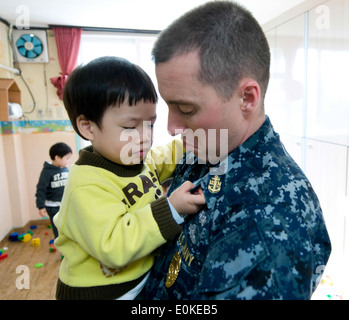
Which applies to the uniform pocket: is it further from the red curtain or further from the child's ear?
the red curtain

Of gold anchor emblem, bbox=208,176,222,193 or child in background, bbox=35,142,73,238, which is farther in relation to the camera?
child in background, bbox=35,142,73,238

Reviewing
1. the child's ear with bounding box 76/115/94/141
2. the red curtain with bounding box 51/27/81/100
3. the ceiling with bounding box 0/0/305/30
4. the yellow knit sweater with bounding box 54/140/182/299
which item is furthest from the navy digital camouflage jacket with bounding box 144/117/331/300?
the red curtain with bounding box 51/27/81/100

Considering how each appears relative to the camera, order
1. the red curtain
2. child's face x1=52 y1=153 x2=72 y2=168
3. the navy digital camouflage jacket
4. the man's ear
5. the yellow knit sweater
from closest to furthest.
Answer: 1. the navy digital camouflage jacket
2. the man's ear
3. the yellow knit sweater
4. child's face x1=52 y1=153 x2=72 y2=168
5. the red curtain

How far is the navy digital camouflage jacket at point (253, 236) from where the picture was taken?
23.8 inches

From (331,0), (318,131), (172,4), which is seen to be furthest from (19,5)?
(318,131)

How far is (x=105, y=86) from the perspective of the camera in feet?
3.14

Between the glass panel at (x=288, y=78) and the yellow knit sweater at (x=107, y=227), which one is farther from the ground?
the glass panel at (x=288, y=78)

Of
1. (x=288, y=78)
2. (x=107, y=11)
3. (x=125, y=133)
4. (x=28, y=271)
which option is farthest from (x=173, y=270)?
(x=107, y=11)

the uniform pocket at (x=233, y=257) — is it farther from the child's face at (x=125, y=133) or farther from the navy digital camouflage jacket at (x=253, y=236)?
the child's face at (x=125, y=133)

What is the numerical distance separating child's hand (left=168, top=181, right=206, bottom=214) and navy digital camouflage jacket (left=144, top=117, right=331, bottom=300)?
22mm

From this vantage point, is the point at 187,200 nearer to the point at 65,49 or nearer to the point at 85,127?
the point at 85,127

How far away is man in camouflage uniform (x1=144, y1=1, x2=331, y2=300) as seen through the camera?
2.01 feet

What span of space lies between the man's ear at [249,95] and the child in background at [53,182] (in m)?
3.29

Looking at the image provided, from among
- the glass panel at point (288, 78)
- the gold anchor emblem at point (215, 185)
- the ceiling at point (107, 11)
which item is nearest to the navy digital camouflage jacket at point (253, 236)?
the gold anchor emblem at point (215, 185)
